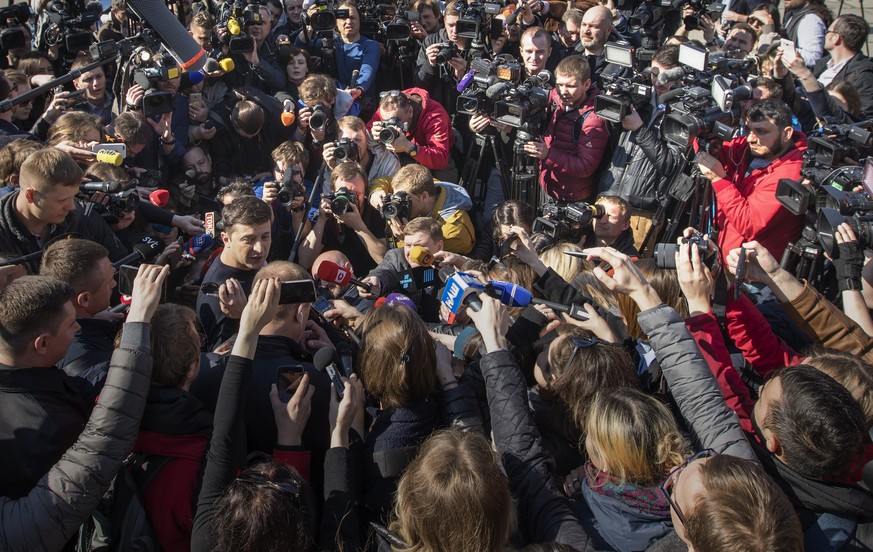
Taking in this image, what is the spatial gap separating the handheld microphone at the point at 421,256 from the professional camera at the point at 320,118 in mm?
2014

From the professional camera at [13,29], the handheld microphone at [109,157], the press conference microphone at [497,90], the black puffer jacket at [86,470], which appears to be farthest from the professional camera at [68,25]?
the black puffer jacket at [86,470]

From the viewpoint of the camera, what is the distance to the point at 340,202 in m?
4.29

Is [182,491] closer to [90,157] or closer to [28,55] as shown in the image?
[90,157]

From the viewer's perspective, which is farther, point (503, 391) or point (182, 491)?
point (503, 391)

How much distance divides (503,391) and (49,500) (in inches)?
56.6

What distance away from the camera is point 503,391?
2.46 meters

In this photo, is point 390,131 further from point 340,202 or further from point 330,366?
point 330,366

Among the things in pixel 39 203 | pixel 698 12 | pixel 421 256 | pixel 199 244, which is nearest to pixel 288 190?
pixel 199 244

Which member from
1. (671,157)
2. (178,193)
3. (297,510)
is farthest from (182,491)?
(671,157)

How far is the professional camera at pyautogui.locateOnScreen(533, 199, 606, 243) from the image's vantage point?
4.22 metres

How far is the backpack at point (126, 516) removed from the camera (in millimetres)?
2131

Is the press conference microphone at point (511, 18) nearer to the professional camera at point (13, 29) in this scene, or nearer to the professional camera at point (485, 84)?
the professional camera at point (485, 84)

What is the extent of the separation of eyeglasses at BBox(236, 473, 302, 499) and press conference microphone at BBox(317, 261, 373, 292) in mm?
1390

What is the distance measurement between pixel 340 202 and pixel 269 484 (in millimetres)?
2565
